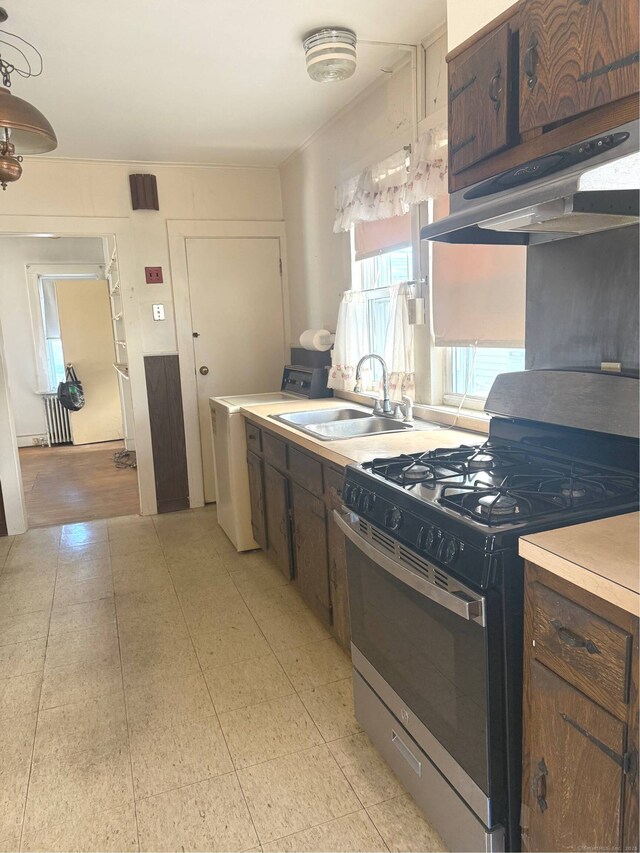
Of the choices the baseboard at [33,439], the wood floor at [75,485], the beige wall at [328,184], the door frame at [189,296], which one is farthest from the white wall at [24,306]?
the beige wall at [328,184]

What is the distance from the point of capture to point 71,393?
6.76 m

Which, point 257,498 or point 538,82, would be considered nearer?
point 538,82

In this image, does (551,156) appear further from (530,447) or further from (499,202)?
(530,447)

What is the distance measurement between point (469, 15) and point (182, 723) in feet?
7.85

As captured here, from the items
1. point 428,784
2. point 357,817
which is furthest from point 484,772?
point 357,817

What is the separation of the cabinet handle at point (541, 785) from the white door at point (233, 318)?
3578mm

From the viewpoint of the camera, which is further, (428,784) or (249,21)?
(249,21)

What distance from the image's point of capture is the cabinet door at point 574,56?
1128 mm

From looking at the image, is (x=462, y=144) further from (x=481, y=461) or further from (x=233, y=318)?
(x=233, y=318)

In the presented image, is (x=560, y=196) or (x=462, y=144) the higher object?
(x=462, y=144)

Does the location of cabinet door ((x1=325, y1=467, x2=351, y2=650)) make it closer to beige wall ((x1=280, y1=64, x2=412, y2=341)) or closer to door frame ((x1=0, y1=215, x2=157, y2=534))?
beige wall ((x1=280, y1=64, x2=412, y2=341))

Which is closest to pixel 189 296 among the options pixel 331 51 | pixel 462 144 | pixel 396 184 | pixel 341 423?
pixel 341 423

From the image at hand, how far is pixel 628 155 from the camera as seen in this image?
1095 millimetres

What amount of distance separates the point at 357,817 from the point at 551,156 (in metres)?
1.74
